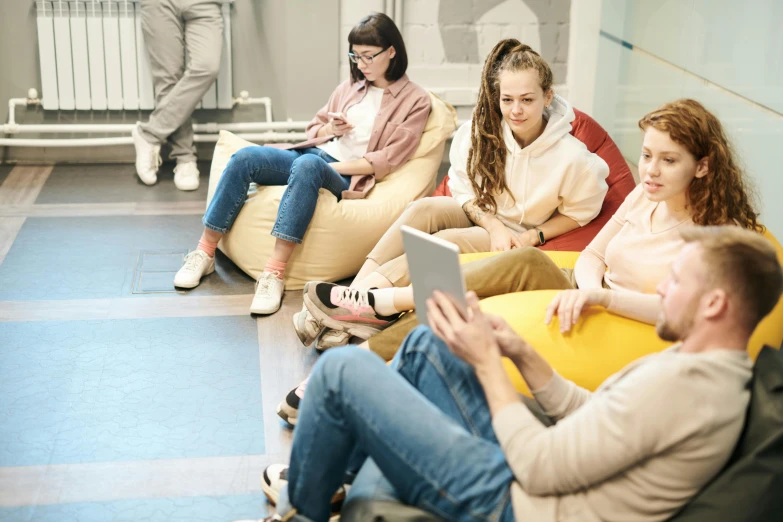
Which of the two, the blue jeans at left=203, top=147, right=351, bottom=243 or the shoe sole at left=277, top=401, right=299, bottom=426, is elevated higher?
the blue jeans at left=203, top=147, right=351, bottom=243

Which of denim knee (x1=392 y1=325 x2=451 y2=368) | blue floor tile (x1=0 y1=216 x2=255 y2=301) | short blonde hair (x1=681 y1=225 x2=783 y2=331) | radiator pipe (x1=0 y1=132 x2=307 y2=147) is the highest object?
short blonde hair (x1=681 y1=225 x2=783 y2=331)

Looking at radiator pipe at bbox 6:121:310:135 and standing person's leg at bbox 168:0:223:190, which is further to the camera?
radiator pipe at bbox 6:121:310:135

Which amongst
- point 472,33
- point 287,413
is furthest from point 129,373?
point 472,33

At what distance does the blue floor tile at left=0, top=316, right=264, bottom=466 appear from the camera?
92.0 inches

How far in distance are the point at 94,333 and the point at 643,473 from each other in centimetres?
210

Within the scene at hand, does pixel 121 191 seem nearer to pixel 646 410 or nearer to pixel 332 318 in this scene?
pixel 332 318

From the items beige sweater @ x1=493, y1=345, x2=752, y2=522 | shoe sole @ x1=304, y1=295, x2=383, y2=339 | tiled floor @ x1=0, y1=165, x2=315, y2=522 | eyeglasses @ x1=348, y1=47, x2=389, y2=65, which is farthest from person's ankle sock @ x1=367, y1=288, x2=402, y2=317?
eyeglasses @ x1=348, y1=47, x2=389, y2=65

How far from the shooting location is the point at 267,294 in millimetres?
3188

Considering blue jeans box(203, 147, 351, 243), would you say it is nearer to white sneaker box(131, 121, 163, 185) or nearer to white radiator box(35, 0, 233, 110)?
white sneaker box(131, 121, 163, 185)

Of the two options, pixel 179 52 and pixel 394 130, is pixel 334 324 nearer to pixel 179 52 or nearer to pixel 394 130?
pixel 394 130

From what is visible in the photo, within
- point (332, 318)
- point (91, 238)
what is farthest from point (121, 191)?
point (332, 318)

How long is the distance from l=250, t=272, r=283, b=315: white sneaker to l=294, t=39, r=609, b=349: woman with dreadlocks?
0.29 metres

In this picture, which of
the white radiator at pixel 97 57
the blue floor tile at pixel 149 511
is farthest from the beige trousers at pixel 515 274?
the white radiator at pixel 97 57

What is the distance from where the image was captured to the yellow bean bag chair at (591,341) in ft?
7.07
